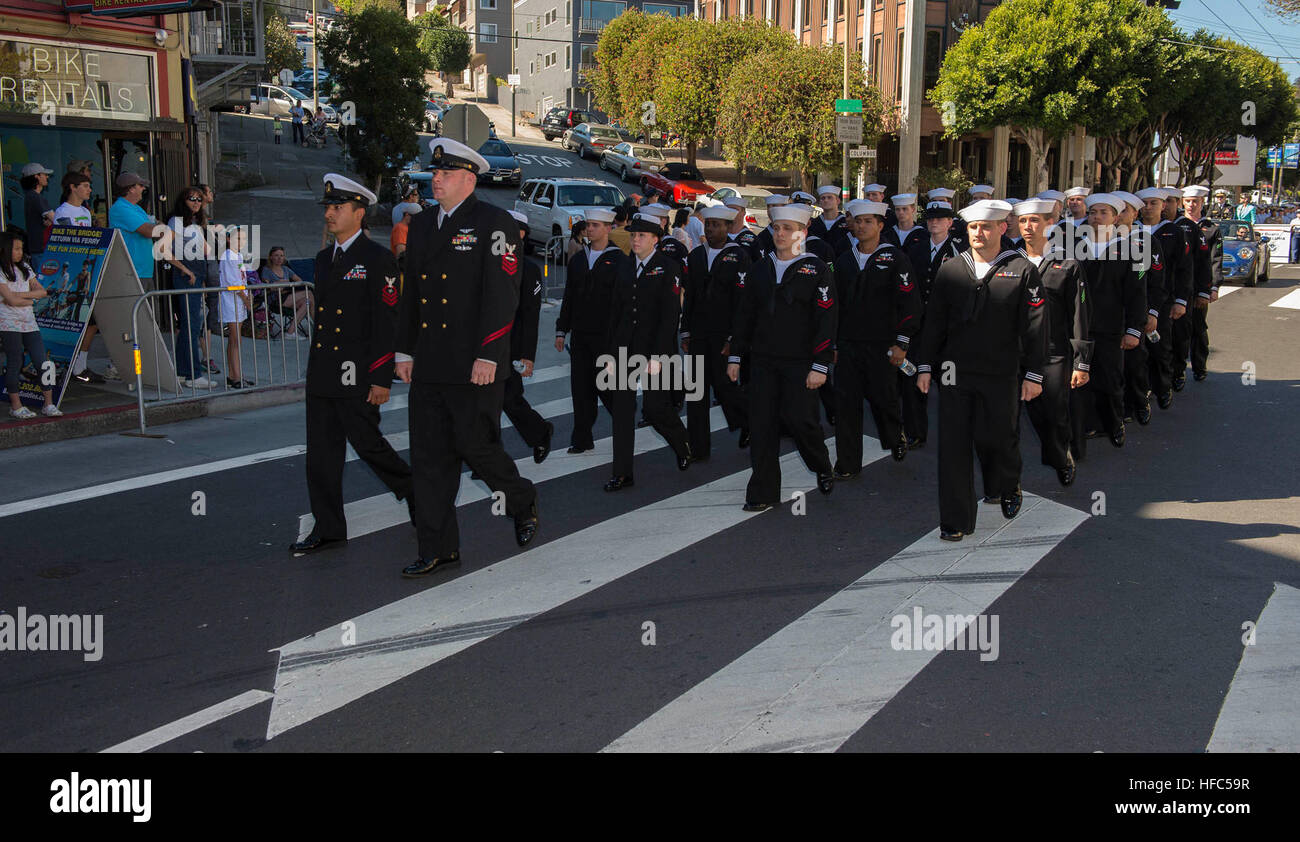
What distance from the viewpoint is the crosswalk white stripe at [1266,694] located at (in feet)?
14.4

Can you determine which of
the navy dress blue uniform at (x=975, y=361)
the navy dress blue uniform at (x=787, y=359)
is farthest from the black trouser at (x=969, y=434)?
the navy dress blue uniform at (x=787, y=359)

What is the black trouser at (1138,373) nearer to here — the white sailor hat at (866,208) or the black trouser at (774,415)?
the white sailor hat at (866,208)

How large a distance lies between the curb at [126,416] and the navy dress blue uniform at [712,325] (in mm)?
4180

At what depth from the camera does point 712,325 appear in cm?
956

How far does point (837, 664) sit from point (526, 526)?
2.29 metres

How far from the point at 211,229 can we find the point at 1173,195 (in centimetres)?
977

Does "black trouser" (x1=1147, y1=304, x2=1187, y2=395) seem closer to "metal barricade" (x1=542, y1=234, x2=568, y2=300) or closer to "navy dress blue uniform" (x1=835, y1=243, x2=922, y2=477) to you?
"navy dress blue uniform" (x1=835, y1=243, x2=922, y2=477)

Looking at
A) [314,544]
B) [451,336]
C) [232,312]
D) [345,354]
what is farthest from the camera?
[232,312]

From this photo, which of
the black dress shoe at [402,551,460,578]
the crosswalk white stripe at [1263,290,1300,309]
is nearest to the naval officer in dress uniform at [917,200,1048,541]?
the black dress shoe at [402,551,460,578]

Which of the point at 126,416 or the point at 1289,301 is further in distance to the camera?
the point at 1289,301

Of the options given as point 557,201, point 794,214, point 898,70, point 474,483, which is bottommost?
point 474,483

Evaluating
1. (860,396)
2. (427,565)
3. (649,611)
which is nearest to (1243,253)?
(860,396)

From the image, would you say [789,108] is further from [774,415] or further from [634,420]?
[774,415]

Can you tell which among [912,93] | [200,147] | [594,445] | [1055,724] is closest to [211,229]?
[594,445]
